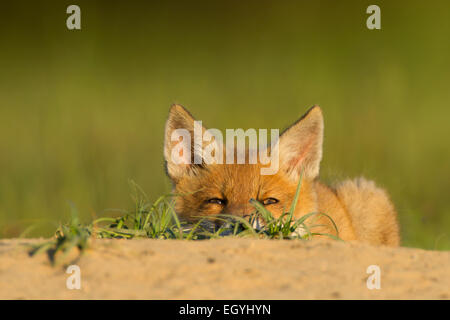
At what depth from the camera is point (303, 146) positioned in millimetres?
5723

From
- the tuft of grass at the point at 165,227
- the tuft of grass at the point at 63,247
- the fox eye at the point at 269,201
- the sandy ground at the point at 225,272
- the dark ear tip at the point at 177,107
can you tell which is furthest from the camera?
the dark ear tip at the point at 177,107

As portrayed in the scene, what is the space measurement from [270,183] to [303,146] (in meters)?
0.53

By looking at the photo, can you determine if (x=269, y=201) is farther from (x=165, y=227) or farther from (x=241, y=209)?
(x=165, y=227)

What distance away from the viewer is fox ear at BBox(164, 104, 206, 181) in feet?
18.2

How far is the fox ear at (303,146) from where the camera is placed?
18.2ft

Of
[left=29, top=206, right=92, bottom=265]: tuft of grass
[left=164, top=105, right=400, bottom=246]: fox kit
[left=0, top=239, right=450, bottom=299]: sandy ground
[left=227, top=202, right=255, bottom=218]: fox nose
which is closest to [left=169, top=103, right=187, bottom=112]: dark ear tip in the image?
[left=164, top=105, right=400, bottom=246]: fox kit

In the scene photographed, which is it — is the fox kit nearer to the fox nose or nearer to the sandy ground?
the fox nose

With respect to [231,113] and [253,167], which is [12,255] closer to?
[253,167]

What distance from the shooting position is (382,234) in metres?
6.53

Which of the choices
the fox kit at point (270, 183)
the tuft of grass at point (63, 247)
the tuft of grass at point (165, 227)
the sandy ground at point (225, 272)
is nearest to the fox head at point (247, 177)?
the fox kit at point (270, 183)

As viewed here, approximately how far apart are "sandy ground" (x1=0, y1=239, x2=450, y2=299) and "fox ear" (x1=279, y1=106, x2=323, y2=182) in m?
2.37

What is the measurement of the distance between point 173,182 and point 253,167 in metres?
0.78

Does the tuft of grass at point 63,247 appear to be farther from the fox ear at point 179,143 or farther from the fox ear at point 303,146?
Answer: the fox ear at point 303,146
